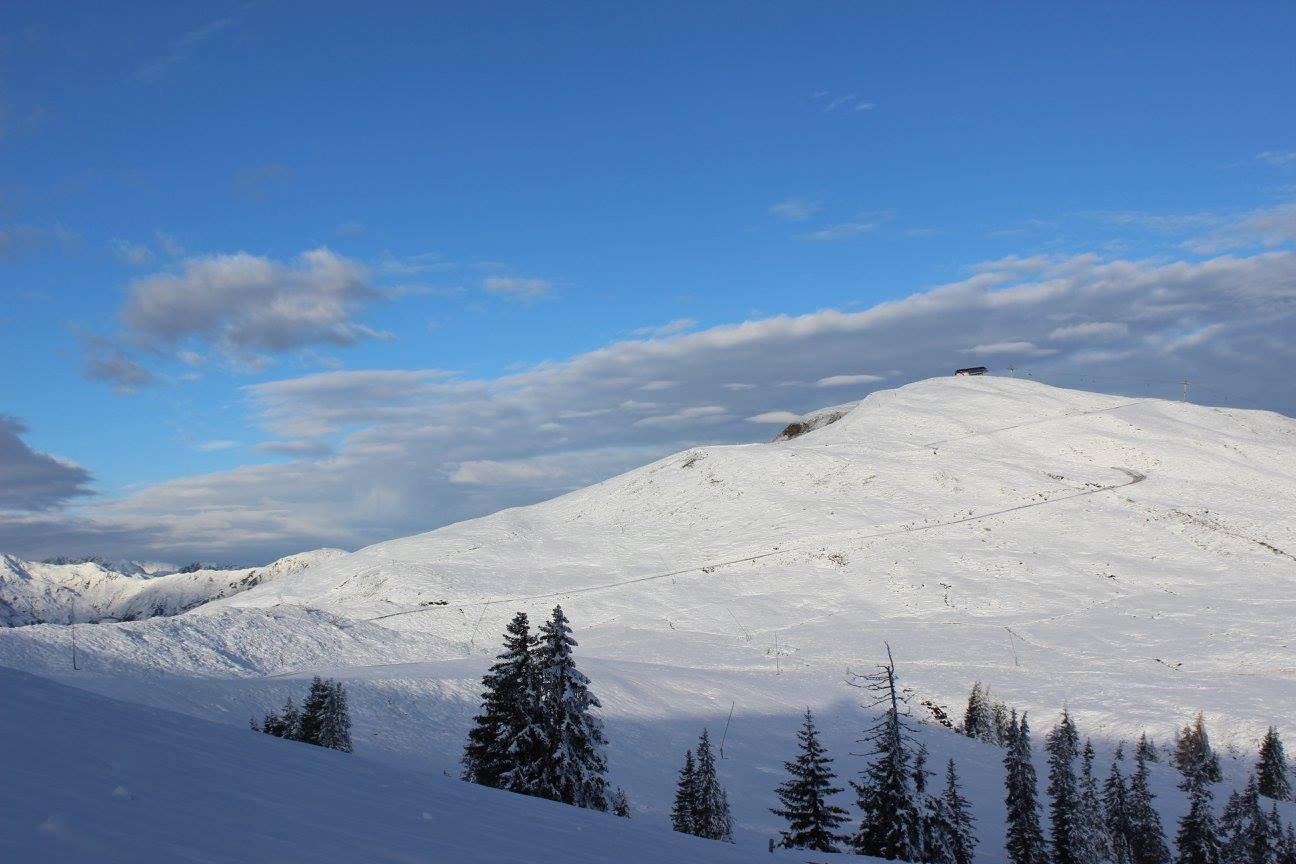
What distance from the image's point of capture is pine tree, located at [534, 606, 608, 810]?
84.9ft

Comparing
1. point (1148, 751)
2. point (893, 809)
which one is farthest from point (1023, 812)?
point (1148, 751)

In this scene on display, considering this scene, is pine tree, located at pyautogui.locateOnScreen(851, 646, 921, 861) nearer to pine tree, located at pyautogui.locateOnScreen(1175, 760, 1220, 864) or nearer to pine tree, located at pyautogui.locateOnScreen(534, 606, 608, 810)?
pine tree, located at pyautogui.locateOnScreen(534, 606, 608, 810)

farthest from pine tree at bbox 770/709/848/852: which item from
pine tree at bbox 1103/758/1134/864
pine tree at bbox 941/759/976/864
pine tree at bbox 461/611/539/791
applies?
pine tree at bbox 1103/758/1134/864

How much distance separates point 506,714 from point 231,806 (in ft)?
69.3

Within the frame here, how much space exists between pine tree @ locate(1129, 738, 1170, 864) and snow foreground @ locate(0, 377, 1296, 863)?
19.1 feet

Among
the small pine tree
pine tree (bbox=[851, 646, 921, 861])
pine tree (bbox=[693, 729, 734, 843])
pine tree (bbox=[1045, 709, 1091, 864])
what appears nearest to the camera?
pine tree (bbox=[851, 646, 921, 861])

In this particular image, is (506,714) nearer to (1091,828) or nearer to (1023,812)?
(1023,812)

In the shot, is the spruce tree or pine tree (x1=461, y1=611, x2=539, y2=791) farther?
the spruce tree

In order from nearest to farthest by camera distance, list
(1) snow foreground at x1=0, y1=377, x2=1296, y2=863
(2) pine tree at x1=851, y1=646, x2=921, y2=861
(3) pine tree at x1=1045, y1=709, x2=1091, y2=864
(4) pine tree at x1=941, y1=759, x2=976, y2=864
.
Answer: (2) pine tree at x1=851, y1=646, x2=921, y2=861 < (4) pine tree at x1=941, y1=759, x2=976, y2=864 < (3) pine tree at x1=1045, y1=709, x2=1091, y2=864 < (1) snow foreground at x1=0, y1=377, x2=1296, y2=863

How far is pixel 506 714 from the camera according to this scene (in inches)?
1112

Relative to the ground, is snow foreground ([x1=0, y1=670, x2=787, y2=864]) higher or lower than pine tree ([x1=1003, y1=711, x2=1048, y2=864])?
higher

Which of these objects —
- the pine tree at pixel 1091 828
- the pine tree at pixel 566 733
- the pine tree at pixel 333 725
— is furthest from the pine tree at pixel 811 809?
the pine tree at pixel 333 725

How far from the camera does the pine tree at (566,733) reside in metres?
25.9

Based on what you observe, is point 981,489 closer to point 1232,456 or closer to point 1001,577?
point 1001,577
